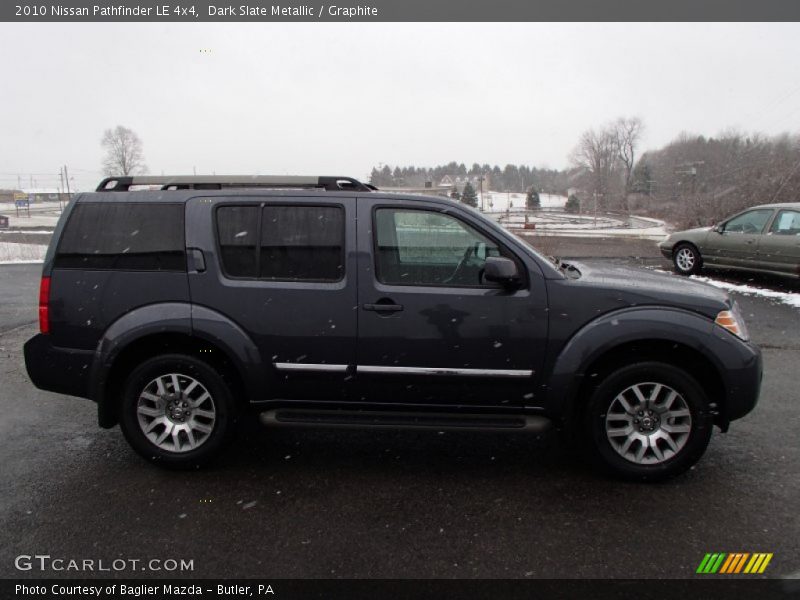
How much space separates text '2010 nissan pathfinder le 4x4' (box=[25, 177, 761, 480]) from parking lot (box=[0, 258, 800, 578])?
336 millimetres

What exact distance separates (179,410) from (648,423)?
10.1ft

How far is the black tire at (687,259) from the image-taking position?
1261cm

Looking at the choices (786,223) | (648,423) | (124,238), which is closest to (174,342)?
(124,238)

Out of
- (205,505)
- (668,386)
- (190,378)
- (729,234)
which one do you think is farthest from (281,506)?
(729,234)

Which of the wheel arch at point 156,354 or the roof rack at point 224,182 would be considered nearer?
the wheel arch at point 156,354

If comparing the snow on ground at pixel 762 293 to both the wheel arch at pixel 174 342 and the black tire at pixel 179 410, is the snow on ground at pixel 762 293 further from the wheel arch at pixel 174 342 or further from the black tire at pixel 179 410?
the black tire at pixel 179 410

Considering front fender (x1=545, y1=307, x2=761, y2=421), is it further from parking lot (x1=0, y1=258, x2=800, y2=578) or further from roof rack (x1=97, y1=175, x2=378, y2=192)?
roof rack (x1=97, y1=175, x2=378, y2=192)

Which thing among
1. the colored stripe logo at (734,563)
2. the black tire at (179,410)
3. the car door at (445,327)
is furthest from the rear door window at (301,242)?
the colored stripe logo at (734,563)

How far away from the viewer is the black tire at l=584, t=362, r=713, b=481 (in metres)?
3.59

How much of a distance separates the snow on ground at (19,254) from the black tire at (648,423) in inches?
732

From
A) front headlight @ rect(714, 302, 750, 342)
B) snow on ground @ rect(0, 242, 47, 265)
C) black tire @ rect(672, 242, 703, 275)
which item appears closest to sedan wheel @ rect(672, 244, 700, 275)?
black tire @ rect(672, 242, 703, 275)

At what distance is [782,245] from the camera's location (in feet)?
34.7

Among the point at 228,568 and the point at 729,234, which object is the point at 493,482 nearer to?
the point at 228,568
